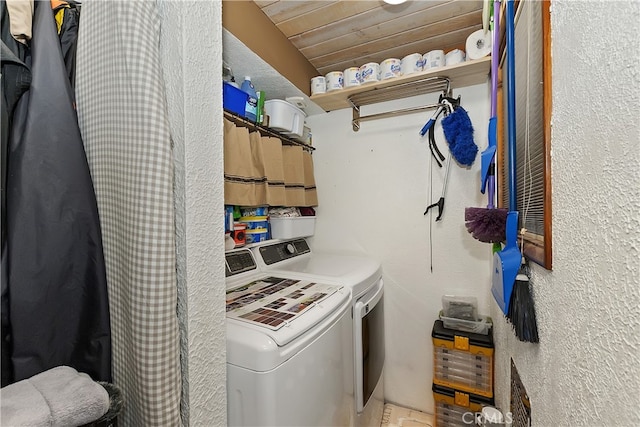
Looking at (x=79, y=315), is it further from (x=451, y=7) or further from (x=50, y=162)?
(x=451, y=7)

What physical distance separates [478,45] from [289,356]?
1701mm

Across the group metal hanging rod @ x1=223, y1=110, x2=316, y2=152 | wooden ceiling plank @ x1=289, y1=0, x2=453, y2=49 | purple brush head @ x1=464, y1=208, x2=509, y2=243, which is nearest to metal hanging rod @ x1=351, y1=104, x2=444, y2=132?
metal hanging rod @ x1=223, y1=110, x2=316, y2=152

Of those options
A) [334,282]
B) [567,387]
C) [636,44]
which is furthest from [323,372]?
[636,44]

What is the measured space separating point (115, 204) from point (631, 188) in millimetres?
923

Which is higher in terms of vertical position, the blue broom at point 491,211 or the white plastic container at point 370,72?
the white plastic container at point 370,72

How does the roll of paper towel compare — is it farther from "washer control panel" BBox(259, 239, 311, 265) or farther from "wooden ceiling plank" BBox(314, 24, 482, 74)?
"washer control panel" BBox(259, 239, 311, 265)

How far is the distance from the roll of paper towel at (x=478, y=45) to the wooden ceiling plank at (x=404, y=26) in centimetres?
9

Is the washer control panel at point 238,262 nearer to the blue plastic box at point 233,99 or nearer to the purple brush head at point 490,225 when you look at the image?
the blue plastic box at point 233,99

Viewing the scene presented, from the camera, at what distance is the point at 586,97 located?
449mm

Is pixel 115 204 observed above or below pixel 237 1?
below

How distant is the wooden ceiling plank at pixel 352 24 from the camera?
1318mm

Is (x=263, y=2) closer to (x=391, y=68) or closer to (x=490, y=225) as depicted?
(x=391, y=68)

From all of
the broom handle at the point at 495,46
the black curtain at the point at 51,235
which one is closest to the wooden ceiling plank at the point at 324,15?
the broom handle at the point at 495,46

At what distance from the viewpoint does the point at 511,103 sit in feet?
2.88
